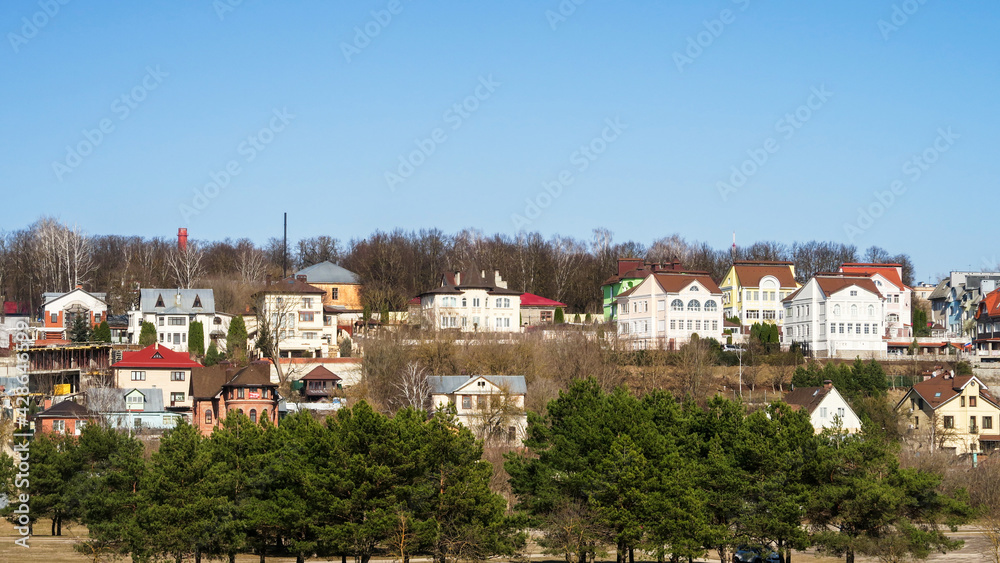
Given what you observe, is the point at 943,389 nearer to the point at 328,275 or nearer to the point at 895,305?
the point at 895,305

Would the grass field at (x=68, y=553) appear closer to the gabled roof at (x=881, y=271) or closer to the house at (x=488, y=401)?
the house at (x=488, y=401)

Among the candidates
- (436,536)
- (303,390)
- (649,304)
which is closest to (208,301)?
(303,390)

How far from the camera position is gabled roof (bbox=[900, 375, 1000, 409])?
68750 millimetres

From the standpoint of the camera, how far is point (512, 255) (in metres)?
117

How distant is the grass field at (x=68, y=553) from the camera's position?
38625 millimetres

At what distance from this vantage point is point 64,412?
204ft

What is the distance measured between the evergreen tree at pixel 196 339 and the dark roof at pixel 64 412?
1650cm

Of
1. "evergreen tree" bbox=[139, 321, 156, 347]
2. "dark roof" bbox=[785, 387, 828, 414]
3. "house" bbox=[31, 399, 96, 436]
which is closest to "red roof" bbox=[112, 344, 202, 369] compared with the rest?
"evergreen tree" bbox=[139, 321, 156, 347]

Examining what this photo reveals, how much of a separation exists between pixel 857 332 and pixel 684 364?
18.0 meters

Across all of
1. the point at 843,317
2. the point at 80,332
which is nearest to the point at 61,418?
the point at 80,332

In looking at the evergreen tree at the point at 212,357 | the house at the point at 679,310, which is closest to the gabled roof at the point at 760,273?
the house at the point at 679,310

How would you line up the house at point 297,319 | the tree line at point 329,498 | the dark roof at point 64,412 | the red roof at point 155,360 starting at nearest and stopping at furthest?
the tree line at point 329,498
the dark roof at point 64,412
the red roof at point 155,360
the house at point 297,319

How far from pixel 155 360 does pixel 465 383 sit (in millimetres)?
20674

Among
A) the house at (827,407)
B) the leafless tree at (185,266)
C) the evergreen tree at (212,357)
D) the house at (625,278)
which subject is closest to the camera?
the house at (827,407)
